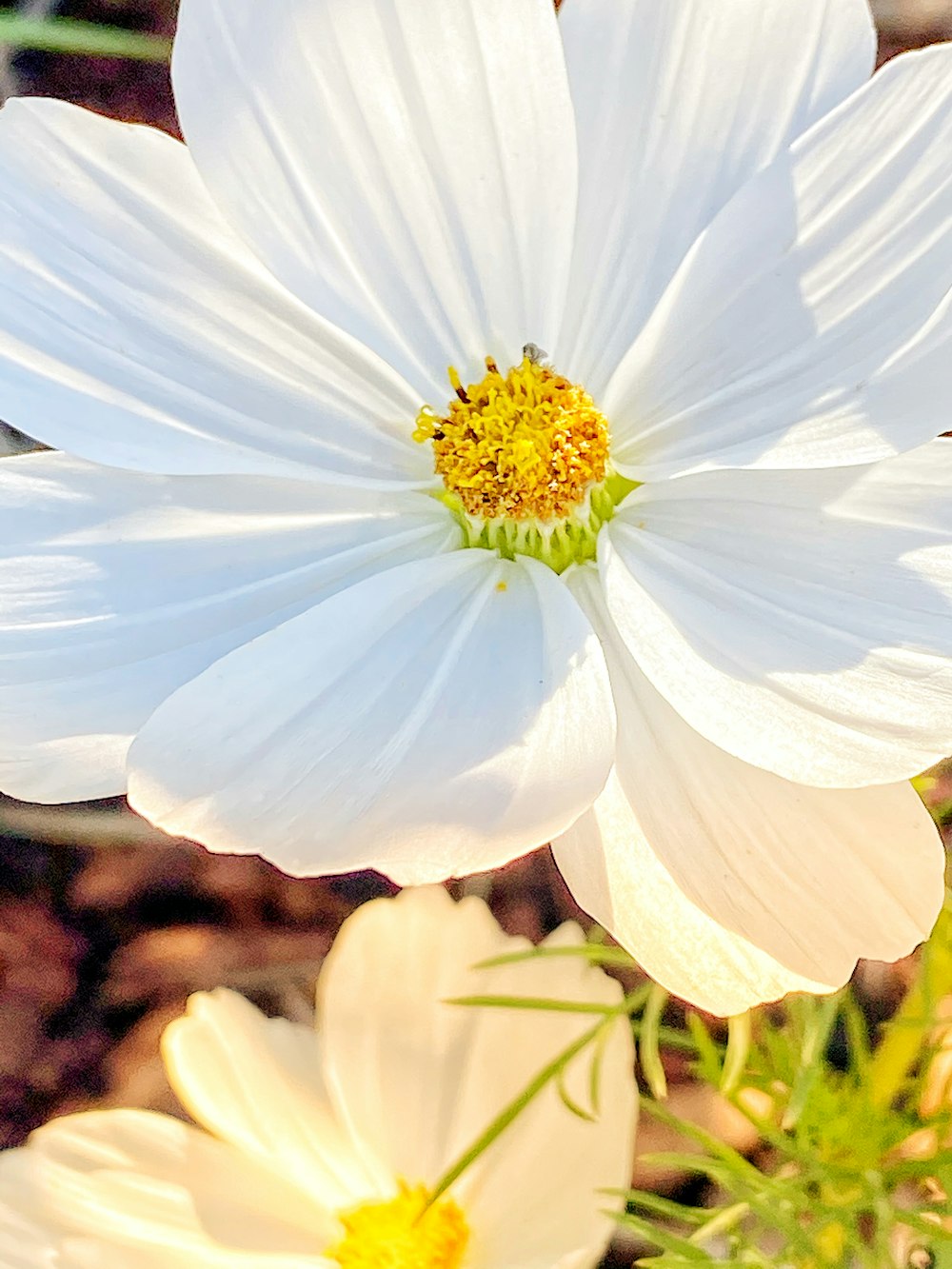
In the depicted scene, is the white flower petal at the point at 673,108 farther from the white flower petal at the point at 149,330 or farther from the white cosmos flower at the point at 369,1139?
the white cosmos flower at the point at 369,1139

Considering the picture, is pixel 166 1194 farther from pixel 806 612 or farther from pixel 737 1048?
pixel 806 612

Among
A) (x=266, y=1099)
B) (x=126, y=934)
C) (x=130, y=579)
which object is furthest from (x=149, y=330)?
(x=126, y=934)

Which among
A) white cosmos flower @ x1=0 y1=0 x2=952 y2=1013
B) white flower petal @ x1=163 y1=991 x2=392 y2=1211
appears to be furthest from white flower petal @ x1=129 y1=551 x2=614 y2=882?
white flower petal @ x1=163 y1=991 x2=392 y2=1211

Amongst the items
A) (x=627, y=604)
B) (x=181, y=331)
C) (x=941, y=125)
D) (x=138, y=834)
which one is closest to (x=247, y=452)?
(x=181, y=331)

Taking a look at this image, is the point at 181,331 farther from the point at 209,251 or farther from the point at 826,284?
the point at 826,284

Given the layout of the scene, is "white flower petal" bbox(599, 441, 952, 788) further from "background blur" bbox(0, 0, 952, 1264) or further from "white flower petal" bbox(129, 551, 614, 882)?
"background blur" bbox(0, 0, 952, 1264)

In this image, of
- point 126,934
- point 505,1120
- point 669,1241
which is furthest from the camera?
point 126,934
